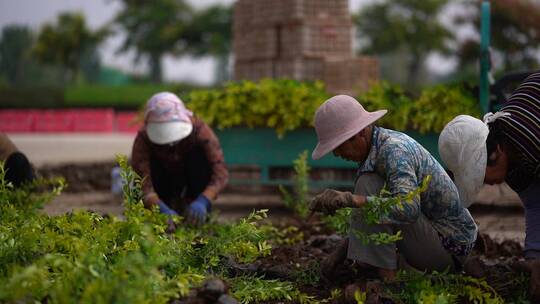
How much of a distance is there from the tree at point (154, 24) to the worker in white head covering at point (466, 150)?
197ft

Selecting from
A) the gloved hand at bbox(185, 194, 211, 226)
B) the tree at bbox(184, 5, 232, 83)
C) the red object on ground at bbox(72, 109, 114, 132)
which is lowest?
the red object on ground at bbox(72, 109, 114, 132)

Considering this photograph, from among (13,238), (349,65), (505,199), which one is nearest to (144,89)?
(349,65)

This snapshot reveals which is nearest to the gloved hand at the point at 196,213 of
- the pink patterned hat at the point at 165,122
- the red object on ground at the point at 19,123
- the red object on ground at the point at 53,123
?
the pink patterned hat at the point at 165,122

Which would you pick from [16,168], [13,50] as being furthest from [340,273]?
Answer: [13,50]

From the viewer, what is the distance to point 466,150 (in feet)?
12.0

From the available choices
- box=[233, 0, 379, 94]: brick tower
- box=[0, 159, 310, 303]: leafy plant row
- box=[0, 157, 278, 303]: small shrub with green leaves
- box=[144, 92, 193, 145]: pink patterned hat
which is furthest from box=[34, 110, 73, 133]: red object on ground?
box=[0, 157, 278, 303]: small shrub with green leaves

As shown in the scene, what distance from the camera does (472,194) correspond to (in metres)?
3.83

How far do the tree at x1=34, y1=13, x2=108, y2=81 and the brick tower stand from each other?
5068cm

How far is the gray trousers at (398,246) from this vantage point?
11.8ft

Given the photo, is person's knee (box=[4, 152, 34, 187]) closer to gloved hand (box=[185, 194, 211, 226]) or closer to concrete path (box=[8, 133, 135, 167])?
gloved hand (box=[185, 194, 211, 226])

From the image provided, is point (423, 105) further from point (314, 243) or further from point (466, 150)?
point (466, 150)

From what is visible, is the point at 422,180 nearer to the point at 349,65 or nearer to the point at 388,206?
→ the point at 388,206

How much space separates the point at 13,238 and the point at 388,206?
1712mm

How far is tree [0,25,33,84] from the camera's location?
96.7 m
